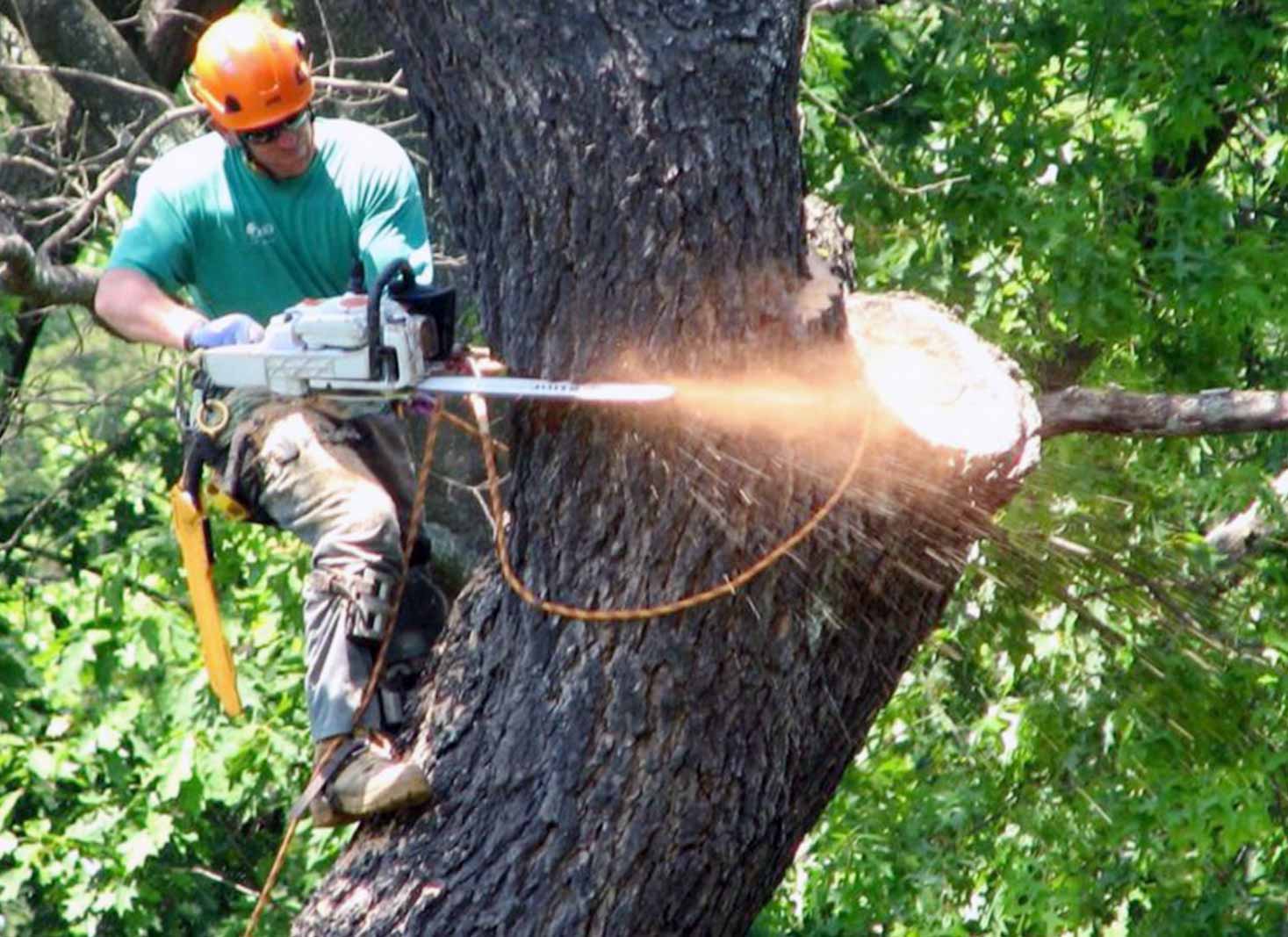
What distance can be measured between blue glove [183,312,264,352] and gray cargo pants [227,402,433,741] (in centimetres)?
18

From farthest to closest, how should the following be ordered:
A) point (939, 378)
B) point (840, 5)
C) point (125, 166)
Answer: point (840, 5) < point (125, 166) < point (939, 378)

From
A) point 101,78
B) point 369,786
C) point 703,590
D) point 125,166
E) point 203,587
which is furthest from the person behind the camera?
point 101,78

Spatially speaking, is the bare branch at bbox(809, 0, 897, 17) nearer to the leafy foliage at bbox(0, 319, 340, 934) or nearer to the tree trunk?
the leafy foliage at bbox(0, 319, 340, 934)

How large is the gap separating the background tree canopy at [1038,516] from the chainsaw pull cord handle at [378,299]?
231 centimetres

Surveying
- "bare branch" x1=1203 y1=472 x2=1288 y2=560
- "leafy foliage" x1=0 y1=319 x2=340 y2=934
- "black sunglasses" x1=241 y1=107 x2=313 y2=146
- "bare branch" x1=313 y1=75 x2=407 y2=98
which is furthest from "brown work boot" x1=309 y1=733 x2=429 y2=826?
"leafy foliage" x1=0 y1=319 x2=340 y2=934

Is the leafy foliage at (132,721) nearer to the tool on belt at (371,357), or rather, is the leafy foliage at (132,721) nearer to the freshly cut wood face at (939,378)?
the tool on belt at (371,357)

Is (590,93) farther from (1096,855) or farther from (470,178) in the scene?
(1096,855)

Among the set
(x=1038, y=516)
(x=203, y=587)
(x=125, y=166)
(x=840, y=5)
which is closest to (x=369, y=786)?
(x=203, y=587)

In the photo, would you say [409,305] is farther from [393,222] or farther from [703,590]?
[703,590]

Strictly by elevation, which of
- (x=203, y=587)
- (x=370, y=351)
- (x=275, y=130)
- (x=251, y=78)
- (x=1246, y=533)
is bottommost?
(x=1246, y=533)

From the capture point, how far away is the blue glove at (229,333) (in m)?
4.52

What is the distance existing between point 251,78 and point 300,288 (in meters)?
0.49

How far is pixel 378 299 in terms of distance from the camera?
4.20 metres

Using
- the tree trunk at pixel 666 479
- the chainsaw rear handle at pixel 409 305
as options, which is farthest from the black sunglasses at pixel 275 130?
the tree trunk at pixel 666 479
